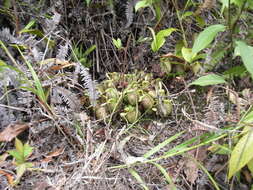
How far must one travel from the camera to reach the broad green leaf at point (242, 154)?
0.67 meters

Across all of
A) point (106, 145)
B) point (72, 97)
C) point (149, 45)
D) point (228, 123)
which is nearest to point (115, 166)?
point (106, 145)

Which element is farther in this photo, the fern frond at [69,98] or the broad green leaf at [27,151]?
the fern frond at [69,98]

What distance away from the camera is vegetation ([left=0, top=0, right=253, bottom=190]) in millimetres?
836

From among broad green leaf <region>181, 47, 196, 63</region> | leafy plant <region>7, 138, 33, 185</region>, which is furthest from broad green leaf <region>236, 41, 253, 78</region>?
leafy plant <region>7, 138, 33, 185</region>

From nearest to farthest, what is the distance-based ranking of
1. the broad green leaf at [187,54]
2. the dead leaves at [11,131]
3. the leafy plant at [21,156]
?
the leafy plant at [21,156] < the dead leaves at [11,131] < the broad green leaf at [187,54]

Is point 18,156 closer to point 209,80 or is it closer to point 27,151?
point 27,151

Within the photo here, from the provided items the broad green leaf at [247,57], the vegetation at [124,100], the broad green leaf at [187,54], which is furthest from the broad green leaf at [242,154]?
the broad green leaf at [187,54]

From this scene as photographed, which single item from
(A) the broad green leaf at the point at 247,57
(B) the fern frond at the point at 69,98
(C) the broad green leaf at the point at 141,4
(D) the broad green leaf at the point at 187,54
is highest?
(C) the broad green leaf at the point at 141,4

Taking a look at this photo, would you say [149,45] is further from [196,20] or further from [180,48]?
[196,20]

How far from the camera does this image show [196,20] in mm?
1342

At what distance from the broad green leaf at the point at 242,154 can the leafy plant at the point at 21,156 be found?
0.61 metres

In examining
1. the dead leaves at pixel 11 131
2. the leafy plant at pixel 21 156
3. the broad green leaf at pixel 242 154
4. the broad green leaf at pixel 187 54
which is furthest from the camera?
the broad green leaf at pixel 187 54

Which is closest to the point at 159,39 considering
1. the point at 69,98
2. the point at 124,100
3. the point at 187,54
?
the point at 187,54

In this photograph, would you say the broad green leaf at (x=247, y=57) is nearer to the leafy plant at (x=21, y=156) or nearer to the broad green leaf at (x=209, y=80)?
the broad green leaf at (x=209, y=80)
